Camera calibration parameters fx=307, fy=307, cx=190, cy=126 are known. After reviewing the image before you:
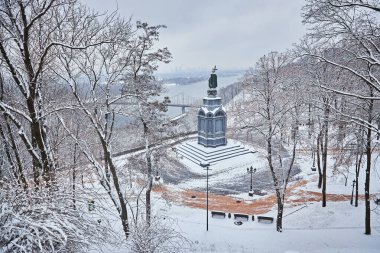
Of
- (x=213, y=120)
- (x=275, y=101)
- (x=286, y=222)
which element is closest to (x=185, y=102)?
(x=213, y=120)

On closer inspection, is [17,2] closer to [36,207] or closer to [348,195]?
[36,207]

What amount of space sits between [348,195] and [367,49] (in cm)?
1734

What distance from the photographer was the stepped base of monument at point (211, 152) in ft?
105

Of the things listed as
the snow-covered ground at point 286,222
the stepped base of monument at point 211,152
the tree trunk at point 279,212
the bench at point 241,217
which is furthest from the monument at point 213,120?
the tree trunk at point 279,212

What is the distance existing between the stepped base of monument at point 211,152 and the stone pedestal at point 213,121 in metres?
0.82

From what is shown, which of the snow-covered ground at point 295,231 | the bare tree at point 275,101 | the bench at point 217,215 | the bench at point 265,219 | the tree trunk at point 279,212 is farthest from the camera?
the bench at point 217,215

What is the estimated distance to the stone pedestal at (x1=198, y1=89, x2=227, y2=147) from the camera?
3388cm

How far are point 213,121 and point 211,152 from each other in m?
3.55

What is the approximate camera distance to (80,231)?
5.71 meters

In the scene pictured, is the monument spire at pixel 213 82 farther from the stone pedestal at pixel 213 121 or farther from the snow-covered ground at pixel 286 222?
the snow-covered ground at pixel 286 222

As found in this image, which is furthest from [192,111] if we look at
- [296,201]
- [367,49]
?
[367,49]

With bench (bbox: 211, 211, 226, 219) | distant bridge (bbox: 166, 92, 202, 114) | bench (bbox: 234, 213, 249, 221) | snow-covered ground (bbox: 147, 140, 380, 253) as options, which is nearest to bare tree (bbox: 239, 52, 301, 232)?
snow-covered ground (bbox: 147, 140, 380, 253)

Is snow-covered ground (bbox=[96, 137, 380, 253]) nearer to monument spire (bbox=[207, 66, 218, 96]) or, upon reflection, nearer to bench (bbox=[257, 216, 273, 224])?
bench (bbox=[257, 216, 273, 224])

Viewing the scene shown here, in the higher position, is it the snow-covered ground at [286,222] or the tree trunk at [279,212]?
the tree trunk at [279,212]
